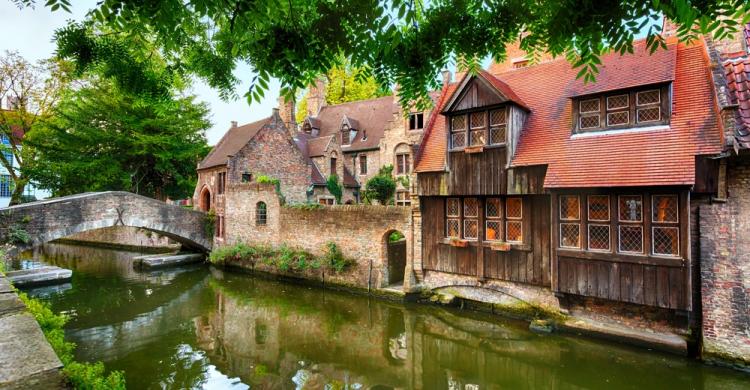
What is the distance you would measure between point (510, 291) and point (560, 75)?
261 inches

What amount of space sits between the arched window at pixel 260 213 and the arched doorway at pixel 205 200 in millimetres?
6910

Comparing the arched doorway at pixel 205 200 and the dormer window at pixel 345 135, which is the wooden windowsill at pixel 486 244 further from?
the dormer window at pixel 345 135

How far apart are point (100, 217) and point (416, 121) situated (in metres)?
17.2

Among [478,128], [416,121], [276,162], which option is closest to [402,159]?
[416,121]

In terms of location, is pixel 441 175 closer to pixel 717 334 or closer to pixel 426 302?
pixel 426 302

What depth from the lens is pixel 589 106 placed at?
397 inches

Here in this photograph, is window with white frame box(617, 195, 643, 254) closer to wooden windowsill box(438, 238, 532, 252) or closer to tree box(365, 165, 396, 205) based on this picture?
wooden windowsill box(438, 238, 532, 252)

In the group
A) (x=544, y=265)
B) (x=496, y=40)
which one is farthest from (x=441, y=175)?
(x=496, y=40)

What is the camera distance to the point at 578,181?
923 cm

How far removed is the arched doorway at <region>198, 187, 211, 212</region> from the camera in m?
24.9

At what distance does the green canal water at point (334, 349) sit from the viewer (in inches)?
311

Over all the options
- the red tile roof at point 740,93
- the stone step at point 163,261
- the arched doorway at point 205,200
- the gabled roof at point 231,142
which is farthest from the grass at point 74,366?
the arched doorway at point 205,200

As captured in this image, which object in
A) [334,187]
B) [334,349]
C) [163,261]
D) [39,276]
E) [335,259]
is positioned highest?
[334,187]

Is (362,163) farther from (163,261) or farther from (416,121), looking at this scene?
(163,261)
